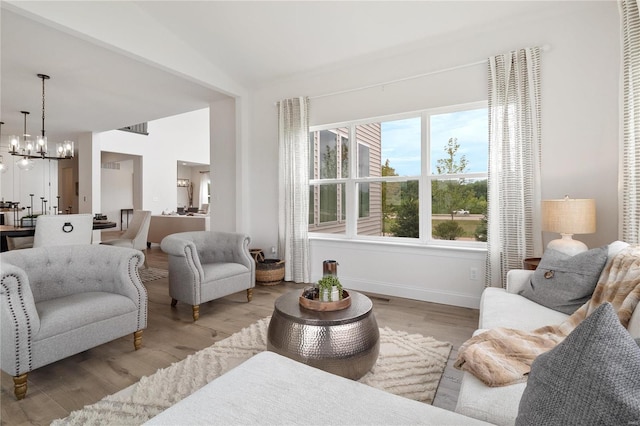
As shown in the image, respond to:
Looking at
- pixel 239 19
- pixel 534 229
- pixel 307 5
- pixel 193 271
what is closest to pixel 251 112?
pixel 239 19

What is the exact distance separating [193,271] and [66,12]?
2.44 metres

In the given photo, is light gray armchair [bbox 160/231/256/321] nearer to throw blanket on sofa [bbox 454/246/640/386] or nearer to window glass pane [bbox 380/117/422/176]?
window glass pane [bbox 380/117/422/176]

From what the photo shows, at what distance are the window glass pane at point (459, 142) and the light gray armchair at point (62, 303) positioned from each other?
3.13m

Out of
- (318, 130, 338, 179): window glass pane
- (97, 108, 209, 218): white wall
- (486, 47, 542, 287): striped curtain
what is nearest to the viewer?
(486, 47, 542, 287): striped curtain

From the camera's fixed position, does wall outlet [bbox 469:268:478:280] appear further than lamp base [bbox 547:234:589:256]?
Yes

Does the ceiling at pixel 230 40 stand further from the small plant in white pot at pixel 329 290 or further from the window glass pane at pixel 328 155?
the small plant in white pot at pixel 329 290

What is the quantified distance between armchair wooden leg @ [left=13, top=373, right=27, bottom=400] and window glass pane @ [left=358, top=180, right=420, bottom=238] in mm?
3343

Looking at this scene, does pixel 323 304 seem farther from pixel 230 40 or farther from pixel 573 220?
pixel 230 40

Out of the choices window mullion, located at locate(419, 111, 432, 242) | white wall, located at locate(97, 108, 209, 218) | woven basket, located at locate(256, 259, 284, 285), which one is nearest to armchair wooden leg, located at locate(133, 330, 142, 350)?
woven basket, located at locate(256, 259, 284, 285)

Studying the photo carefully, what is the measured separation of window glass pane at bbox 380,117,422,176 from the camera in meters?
3.87

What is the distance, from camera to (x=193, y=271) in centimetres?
310

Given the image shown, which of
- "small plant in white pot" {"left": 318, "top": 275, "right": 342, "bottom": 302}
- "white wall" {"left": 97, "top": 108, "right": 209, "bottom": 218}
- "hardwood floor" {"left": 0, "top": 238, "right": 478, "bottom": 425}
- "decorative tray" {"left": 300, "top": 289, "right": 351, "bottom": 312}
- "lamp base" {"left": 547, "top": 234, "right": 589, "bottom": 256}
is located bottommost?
"hardwood floor" {"left": 0, "top": 238, "right": 478, "bottom": 425}

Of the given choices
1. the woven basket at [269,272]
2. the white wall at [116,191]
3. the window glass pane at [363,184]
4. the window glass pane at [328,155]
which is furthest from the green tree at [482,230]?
Answer: the white wall at [116,191]

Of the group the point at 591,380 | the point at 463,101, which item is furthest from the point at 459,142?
the point at 591,380
